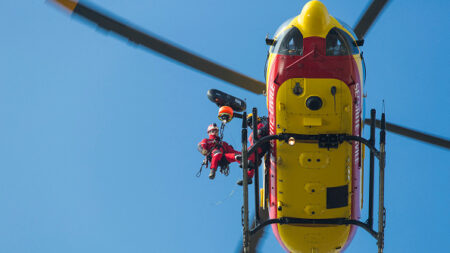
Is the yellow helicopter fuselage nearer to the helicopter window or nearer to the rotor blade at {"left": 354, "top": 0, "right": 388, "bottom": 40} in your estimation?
the helicopter window

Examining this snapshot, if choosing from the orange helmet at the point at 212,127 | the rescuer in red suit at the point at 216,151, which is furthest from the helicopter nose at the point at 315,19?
the orange helmet at the point at 212,127

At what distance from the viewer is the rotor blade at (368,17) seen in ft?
28.1

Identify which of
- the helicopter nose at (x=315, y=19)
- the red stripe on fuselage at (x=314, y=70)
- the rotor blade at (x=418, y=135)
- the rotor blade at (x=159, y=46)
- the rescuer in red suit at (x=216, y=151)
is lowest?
the rescuer in red suit at (x=216, y=151)

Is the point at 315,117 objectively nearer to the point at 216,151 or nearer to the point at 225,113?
the point at 225,113

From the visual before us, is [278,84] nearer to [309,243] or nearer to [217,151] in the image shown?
[217,151]

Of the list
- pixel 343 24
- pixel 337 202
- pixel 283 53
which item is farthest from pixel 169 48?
pixel 337 202

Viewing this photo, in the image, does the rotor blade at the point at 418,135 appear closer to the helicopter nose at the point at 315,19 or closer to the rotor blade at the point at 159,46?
the rotor blade at the point at 159,46

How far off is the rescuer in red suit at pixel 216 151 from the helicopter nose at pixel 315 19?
9.05ft

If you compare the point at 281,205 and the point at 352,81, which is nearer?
the point at 352,81

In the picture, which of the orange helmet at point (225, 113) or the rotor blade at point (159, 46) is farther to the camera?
the orange helmet at point (225, 113)

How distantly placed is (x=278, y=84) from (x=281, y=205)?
2.16 metres

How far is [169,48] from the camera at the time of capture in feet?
28.9

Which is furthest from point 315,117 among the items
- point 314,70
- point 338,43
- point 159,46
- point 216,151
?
point 159,46

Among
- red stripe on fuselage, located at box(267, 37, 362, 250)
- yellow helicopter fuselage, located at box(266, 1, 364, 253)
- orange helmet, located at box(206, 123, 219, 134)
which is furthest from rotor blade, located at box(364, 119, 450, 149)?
orange helmet, located at box(206, 123, 219, 134)
